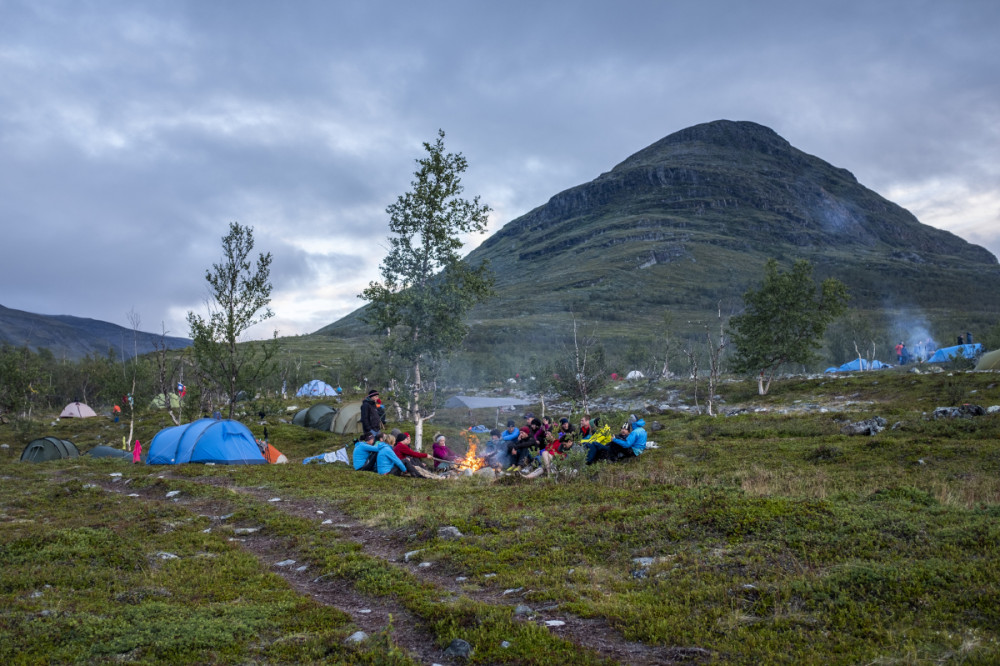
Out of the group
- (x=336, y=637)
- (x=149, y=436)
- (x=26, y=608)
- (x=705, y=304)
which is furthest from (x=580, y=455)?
(x=705, y=304)

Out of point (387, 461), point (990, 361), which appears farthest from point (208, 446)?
point (990, 361)

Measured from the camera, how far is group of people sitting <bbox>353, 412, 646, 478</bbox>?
58.9 feet

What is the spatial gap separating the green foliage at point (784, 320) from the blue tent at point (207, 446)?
3687 cm

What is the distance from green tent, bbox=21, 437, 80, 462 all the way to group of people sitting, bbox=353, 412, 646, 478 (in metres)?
17.2

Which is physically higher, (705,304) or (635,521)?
(705,304)

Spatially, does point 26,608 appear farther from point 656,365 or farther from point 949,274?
Answer: point 949,274

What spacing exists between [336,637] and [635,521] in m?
5.28

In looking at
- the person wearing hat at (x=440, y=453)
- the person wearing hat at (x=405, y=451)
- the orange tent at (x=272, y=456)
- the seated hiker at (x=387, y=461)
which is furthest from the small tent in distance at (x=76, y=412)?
the person wearing hat at (x=405, y=451)

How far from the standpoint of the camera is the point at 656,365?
79.4 m

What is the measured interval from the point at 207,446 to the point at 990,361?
157ft

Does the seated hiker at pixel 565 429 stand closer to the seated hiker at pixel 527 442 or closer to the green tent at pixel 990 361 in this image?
the seated hiker at pixel 527 442

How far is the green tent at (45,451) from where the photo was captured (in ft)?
85.1

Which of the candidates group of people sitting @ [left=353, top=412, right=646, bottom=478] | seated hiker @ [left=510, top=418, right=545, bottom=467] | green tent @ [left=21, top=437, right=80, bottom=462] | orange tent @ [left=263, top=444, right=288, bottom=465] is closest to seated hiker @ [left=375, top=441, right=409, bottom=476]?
group of people sitting @ [left=353, top=412, right=646, bottom=478]

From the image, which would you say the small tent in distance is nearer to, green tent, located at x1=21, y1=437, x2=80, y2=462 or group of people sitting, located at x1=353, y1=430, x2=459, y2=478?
green tent, located at x1=21, y1=437, x2=80, y2=462
